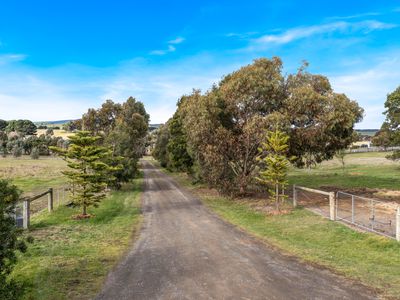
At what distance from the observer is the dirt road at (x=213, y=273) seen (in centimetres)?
801

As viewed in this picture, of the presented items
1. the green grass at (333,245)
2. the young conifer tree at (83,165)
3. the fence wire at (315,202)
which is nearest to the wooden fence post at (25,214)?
the young conifer tree at (83,165)

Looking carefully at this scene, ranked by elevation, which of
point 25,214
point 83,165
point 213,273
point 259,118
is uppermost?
point 259,118

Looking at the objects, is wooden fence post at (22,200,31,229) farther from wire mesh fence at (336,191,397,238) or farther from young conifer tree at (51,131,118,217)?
wire mesh fence at (336,191,397,238)

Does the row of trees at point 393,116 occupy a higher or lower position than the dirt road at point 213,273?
higher

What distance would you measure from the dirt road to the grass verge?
0.66 meters

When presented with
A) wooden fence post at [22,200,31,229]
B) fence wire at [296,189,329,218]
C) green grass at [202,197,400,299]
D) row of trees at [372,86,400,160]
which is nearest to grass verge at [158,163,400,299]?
green grass at [202,197,400,299]

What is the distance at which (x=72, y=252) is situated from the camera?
11.8m

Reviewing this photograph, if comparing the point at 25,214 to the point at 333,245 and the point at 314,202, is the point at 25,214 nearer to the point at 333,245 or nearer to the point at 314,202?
the point at 333,245

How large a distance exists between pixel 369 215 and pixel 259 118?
362 inches

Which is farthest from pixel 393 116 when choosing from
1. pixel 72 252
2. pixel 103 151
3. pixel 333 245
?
pixel 72 252

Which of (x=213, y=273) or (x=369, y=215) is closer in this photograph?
(x=213, y=273)

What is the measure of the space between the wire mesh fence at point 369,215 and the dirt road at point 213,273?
5.27 meters

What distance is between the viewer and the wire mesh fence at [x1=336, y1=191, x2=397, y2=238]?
14055mm

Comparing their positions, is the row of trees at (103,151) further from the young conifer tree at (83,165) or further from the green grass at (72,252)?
the green grass at (72,252)
